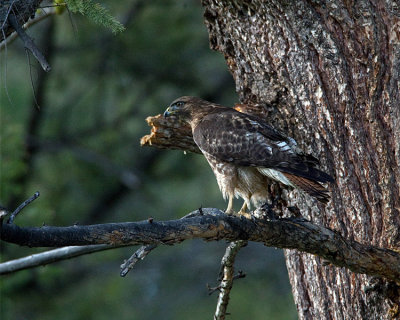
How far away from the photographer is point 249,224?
357cm

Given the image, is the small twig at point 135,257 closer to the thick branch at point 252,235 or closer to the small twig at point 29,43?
the thick branch at point 252,235

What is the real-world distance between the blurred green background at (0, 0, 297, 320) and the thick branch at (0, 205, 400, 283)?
5.02m

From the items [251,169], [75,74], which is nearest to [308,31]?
[251,169]

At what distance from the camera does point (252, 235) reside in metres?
3.55

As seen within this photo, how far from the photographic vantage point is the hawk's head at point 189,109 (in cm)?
546

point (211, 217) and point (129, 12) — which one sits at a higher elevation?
point (129, 12)

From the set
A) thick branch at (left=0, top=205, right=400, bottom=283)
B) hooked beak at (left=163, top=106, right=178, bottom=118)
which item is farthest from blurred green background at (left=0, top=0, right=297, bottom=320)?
thick branch at (left=0, top=205, right=400, bottom=283)

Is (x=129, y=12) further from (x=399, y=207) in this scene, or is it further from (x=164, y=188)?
(x=399, y=207)

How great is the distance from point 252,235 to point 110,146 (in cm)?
636

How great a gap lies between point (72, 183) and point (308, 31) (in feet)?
20.4

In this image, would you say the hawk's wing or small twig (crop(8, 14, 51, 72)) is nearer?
small twig (crop(8, 14, 51, 72))

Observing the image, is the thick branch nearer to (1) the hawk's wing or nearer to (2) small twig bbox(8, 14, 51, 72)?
(1) the hawk's wing

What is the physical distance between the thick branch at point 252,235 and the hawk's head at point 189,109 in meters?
1.75

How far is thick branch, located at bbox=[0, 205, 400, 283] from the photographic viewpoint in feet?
9.65
